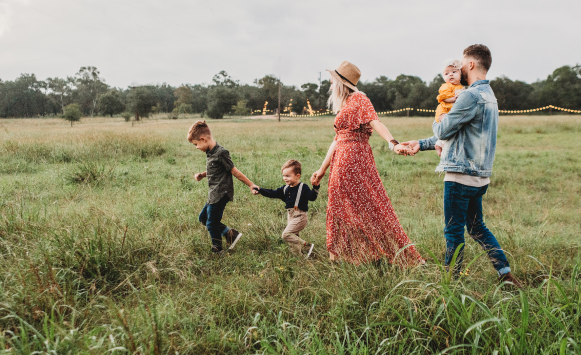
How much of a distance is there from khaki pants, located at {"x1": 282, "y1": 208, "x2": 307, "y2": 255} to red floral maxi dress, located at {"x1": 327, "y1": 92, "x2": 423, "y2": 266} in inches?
19.7

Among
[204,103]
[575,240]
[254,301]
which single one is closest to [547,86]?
[204,103]

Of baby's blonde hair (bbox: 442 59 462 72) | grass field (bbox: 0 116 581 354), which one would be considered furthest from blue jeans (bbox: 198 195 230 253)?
baby's blonde hair (bbox: 442 59 462 72)

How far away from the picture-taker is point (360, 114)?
10.6 feet

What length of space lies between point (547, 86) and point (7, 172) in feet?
247

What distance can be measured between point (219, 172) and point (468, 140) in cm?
259

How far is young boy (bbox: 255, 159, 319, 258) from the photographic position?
365 cm

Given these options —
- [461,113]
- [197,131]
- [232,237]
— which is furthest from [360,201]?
[197,131]

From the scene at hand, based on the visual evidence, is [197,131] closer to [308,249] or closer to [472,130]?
[308,249]

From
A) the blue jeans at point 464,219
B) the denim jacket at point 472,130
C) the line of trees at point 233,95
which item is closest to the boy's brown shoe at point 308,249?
the blue jeans at point 464,219

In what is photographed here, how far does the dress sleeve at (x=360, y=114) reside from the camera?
3229mm

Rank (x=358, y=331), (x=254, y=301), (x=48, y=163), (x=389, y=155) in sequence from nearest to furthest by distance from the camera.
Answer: (x=358, y=331) → (x=254, y=301) → (x=48, y=163) → (x=389, y=155)

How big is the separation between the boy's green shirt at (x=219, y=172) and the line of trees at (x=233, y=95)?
46242 mm

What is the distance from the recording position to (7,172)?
8422mm

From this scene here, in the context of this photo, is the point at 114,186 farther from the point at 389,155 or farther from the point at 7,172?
the point at 389,155
